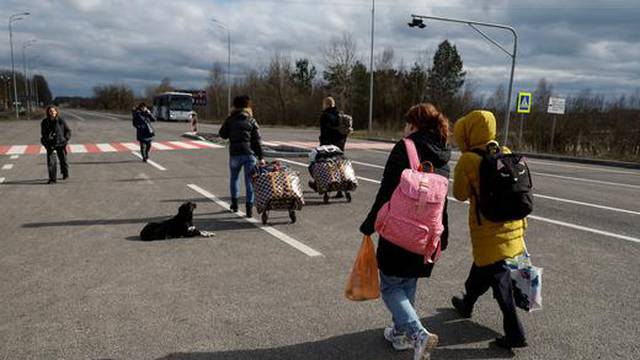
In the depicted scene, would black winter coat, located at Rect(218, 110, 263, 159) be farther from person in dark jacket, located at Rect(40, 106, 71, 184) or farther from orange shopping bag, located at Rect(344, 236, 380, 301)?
person in dark jacket, located at Rect(40, 106, 71, 184)

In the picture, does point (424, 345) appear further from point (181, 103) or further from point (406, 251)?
point (181, 103)

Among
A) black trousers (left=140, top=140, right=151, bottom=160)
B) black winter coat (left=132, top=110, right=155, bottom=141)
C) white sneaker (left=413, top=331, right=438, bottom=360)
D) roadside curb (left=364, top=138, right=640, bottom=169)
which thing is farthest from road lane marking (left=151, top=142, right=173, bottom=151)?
white sneaker (left=413, top=331, right=438, bottom=360)

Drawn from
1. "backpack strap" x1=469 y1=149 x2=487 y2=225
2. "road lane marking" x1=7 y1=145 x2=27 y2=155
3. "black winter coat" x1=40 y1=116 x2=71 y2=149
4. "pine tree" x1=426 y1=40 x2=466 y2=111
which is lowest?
"road lane marking" x1=7 y1=145 x2=27 y2=155

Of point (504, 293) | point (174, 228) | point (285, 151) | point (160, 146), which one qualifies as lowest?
point (160, 146)

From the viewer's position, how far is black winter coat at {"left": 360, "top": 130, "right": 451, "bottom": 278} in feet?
10.9

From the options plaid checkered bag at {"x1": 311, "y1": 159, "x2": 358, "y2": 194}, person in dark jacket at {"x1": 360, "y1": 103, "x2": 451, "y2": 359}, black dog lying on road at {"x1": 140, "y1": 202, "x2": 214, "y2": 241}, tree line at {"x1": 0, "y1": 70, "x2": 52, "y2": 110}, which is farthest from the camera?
tree line at {"x1": 0, "y1": 70, "x2": 52, "y2": 110}

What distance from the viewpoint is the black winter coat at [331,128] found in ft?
32.5

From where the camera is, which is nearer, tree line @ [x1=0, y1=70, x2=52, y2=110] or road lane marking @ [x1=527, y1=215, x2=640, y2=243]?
road lane marking @ [x1=527, y1=215, x2=640, y2=243]

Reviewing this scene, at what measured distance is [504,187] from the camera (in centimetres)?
359

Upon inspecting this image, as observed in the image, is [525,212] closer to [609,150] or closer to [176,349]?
[176,349]

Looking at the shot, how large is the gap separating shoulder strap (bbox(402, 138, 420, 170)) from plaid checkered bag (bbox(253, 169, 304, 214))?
4.26 meters

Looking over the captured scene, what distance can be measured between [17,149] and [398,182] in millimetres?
20601

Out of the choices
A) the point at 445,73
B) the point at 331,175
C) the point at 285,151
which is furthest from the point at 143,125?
the point at 445,73

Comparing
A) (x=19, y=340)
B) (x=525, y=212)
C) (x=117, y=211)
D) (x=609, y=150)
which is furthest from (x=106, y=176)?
(x=609, y=150)
